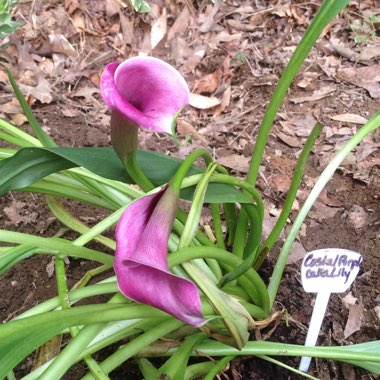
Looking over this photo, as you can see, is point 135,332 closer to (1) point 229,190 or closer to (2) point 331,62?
(1) point 229,190

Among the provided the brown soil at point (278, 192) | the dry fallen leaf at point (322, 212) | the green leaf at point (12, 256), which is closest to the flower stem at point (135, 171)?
the green leaf at point (12, 256)

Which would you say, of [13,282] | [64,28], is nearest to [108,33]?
[64,28]

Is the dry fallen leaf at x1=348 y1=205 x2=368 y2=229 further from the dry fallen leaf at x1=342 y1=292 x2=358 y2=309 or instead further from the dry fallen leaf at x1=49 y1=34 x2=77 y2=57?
the dry fallen leaf at x1=49 y1=34 x2=77 y2=57

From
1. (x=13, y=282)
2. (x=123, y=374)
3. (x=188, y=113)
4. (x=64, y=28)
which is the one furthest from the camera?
(x=64, y=28)

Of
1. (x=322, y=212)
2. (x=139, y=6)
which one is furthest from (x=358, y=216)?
(x=139, y=6)

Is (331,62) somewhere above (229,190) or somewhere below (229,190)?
below

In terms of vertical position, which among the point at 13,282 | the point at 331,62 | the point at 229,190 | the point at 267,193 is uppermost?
the point at 229,190
